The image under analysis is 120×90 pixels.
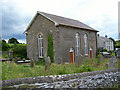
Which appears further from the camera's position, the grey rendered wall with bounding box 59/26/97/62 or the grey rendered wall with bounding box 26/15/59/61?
the grey rendered wall with bounding box 26/15/59/61

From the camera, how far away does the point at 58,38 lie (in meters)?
17.4

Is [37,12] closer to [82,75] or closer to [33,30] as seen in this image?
[33,30]

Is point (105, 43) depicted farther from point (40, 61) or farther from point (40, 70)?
point (40, 70)

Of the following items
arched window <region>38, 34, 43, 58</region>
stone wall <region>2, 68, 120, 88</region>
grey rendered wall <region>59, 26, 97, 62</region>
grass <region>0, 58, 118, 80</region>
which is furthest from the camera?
arched window <region>38, 34, 43, 58</region>

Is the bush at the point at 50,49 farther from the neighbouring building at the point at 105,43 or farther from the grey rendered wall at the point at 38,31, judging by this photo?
the neighbouring building at the point at 105,43

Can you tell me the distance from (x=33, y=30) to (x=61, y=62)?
6933mm

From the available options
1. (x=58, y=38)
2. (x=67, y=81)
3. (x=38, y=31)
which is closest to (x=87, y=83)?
(x=67, y=81)

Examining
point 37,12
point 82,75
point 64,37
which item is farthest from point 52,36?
point 82,75

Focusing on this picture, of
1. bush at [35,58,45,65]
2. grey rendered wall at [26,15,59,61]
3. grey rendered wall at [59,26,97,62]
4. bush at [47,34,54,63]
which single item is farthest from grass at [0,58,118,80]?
grey rendered wall at [26,15,59,61]

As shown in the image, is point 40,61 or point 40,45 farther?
point 40,45

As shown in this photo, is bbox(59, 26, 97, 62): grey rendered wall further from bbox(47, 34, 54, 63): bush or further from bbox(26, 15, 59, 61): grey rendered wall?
bbox(47, 34, 54, 63): bush

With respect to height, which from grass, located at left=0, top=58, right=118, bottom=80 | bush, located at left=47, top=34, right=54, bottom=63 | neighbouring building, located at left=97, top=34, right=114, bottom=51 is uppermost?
neighbouring building, located at left=97, top=34, right=114, bottom=51

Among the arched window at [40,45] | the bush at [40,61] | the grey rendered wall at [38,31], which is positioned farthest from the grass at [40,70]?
the arched window at [40,45]

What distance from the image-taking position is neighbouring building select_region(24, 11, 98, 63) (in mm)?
17625
